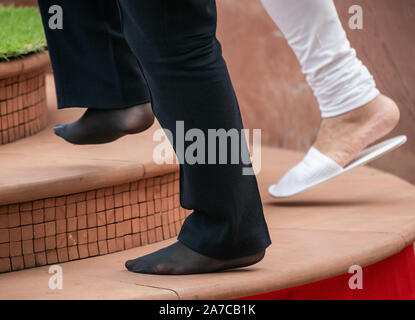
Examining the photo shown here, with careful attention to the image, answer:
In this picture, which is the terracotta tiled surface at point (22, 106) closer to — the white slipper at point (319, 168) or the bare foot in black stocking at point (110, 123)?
the bare foot in black stocking at point (110, 123)

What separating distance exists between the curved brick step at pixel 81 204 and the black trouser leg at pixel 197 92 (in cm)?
31

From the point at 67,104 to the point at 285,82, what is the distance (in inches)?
47.4

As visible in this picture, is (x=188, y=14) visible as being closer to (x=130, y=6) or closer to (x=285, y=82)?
(x=130, y=6)

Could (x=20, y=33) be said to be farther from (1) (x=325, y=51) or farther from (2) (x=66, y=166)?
(1) (x=325, y=51)

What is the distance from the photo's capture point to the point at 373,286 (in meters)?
1.44

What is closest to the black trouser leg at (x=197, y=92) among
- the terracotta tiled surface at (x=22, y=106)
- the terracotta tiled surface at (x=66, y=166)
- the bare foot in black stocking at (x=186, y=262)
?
the bare foot in black stocking at (x=186, y=262)

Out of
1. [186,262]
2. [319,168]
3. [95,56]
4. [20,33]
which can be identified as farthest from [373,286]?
[20,33]

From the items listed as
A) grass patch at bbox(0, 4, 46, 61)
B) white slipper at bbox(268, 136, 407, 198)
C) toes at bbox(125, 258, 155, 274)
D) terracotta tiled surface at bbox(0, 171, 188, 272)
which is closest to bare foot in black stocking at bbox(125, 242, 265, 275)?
toes at bbox(125, 258, 155, 274)

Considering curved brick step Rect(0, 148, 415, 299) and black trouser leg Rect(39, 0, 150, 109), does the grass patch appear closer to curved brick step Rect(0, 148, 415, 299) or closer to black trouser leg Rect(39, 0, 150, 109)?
black trouser leg Rect(39, 0, 150, 109)

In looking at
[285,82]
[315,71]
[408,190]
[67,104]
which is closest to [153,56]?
[67,104]

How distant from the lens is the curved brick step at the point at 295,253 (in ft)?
3.84

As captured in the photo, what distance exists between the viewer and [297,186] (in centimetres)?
Answer: 173

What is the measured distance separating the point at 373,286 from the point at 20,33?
1076 mm

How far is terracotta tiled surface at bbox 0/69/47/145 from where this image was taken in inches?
64.9
